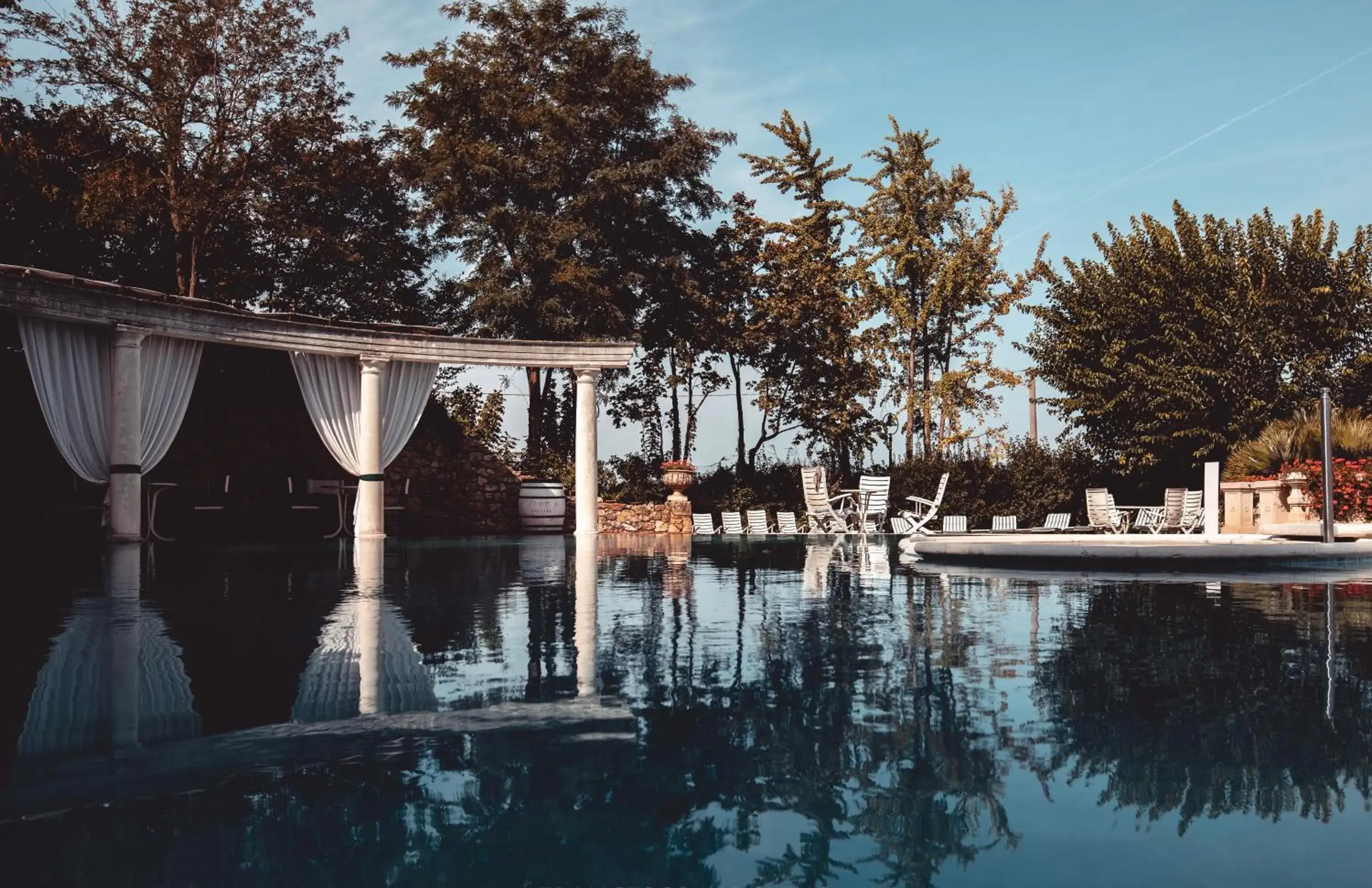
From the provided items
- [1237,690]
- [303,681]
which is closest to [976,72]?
[1237,690]

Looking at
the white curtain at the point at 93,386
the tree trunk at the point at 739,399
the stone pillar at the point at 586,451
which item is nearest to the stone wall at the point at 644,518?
the stone pillar at the point at 586,451

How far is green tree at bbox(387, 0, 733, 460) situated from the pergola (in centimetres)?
351

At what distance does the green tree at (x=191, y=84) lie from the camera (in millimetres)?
19344

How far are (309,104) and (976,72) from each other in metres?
14.3

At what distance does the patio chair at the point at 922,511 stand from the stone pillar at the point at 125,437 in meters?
10.7

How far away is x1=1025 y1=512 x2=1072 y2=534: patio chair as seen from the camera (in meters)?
18.4

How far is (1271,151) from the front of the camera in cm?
1343

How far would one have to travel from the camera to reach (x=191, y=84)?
65.7 feet

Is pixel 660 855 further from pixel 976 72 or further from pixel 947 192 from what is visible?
pixel 947 192

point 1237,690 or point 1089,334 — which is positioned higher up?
point 1089,334

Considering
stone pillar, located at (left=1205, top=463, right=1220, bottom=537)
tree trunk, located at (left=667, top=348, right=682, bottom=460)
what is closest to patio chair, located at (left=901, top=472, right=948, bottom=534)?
stone pillar, located at (left=1205, top=463, right=1220, bottom=537)

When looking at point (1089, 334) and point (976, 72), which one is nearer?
point (976, 72)

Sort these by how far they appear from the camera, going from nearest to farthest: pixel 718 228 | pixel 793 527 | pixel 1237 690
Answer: pixel 1237 690
pixel 793 527
pixel 718 228

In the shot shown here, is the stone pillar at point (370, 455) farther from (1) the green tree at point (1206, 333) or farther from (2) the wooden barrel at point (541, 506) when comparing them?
(1) the green tree at point (1206, 333)
